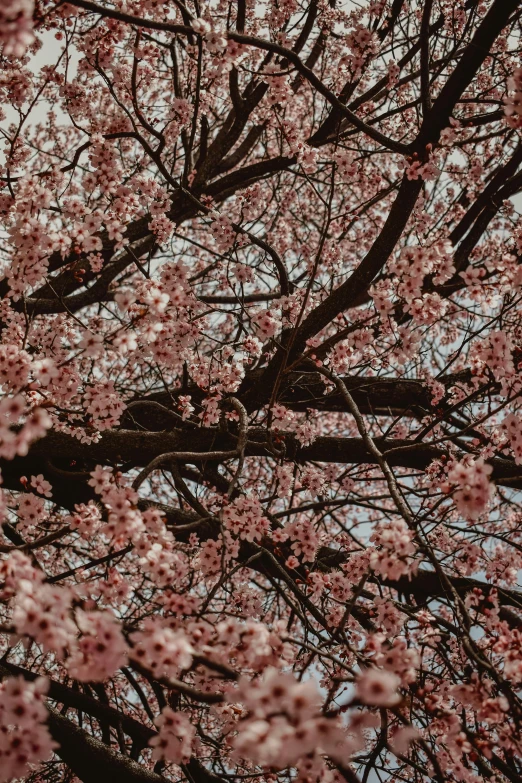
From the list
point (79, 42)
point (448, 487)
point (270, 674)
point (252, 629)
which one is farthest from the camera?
point (79, 42)

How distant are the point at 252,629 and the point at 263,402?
308 centimetres

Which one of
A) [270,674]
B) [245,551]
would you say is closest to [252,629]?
[270,674]

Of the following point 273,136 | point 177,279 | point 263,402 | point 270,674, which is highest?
point 273,136

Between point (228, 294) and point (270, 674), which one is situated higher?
point (228, 294)

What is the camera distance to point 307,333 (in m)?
4.57

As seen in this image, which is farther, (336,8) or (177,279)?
(336,8)

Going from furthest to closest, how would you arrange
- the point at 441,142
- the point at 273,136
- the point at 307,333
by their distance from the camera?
the point at 273,136 < the point at 307,333 < the point at 441,142

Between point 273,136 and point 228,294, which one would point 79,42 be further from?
point 273,136

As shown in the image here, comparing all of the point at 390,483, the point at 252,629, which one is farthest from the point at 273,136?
the point at 252,629

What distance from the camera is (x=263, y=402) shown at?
204 inches

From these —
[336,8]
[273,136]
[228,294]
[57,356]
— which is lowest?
[57,356]

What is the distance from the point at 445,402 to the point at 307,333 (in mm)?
1495

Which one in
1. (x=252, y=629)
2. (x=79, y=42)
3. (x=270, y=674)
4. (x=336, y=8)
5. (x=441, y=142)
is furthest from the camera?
(x=336, y=8)

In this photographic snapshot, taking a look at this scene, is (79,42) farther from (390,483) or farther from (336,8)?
(390,483)
